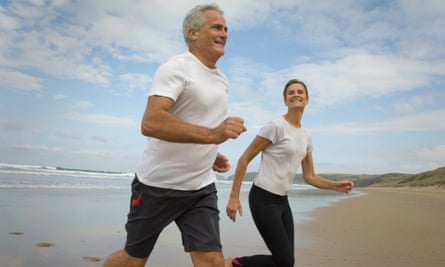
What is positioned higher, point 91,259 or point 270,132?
point 270,132

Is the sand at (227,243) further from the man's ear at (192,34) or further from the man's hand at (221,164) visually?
the man's ear at (192,34)

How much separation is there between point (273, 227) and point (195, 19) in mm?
1858

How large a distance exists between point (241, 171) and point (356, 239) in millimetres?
Answer: 4380

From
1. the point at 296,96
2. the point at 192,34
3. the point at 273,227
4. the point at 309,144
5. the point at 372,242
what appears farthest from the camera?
the point at 372,242

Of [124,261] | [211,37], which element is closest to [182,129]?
[211,37]

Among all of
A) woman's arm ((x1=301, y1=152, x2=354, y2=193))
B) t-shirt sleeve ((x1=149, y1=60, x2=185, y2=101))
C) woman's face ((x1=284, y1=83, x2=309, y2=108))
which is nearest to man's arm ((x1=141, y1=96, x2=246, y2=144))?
t-shirt sleeve ((x1=149, y1=60, x2=185, y2=101))

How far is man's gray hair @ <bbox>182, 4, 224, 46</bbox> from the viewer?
2638 mm

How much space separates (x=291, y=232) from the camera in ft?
11.8

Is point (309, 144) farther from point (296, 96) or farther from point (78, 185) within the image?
point (78, 185)

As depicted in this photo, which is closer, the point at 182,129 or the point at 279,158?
the point at 182,129

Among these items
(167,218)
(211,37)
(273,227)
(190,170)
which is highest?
(211,37)

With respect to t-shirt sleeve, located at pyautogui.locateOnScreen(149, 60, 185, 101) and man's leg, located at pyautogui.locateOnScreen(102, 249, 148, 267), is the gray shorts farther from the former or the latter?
t-shirt sleeve, located at pyautogui.locateOnScreen(149, 60, 185, 101)

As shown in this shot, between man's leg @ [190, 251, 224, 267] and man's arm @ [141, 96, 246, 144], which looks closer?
man's arm @ [141, 96, 246, 144]

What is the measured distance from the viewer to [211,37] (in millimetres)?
2611
